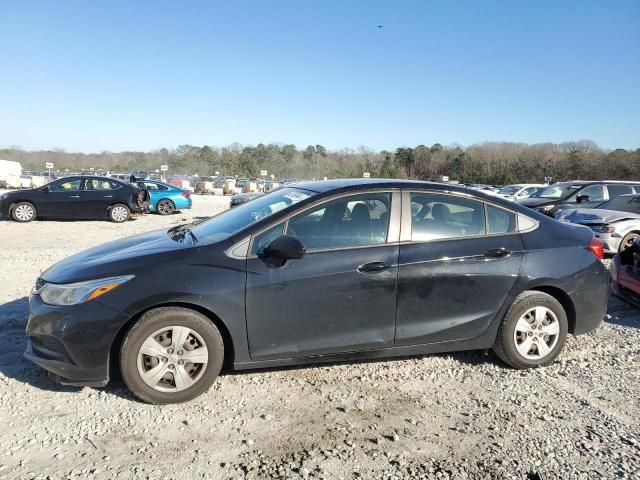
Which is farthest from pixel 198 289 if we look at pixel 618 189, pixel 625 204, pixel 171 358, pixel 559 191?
pixel 559 191

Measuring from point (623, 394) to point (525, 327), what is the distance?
826mm

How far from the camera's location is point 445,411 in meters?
3.35

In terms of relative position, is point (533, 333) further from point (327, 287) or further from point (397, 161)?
point (397, 161)

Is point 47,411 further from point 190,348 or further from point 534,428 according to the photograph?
point 534,428

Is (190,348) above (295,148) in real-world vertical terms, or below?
below

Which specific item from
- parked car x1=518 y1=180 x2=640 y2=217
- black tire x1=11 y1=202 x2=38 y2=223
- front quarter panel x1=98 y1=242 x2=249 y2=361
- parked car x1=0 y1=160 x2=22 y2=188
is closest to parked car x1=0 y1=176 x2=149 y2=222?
black tire x1=11 y1=202 x2=38 y2=223

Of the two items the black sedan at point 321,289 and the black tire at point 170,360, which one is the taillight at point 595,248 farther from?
the black tire at point 170,360

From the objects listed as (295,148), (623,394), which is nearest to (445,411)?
(623,394)

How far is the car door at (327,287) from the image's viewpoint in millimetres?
3443

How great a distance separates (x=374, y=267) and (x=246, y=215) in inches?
48.1

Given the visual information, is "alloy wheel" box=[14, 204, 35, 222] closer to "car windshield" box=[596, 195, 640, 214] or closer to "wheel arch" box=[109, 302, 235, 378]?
"wheel arch" box=[109, 302, 235, 378]

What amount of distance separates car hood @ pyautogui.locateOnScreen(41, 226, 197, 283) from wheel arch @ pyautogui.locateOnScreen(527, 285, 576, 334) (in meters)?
2.94

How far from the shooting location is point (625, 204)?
10.1 meters

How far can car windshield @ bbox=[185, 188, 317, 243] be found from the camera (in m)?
3.77
